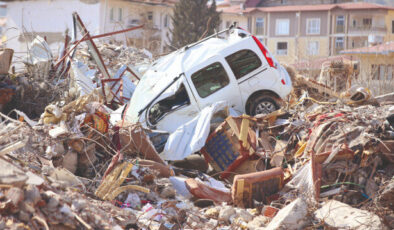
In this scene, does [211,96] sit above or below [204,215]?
above

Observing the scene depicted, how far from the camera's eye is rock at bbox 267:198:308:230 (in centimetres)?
730

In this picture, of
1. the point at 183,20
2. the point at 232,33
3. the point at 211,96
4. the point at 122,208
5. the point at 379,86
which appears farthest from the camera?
the point at 183,20

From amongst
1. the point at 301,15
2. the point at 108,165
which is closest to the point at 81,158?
the point at 108,165

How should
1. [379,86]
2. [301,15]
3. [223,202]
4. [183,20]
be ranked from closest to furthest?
[223,202], [379,86], [183,20], [301,15]

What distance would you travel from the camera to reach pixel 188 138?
10508 mm

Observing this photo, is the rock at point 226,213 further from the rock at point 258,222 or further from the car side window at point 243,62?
the car side window at point 243,62

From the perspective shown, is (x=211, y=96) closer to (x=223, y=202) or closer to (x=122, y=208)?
(x=223, y=202)

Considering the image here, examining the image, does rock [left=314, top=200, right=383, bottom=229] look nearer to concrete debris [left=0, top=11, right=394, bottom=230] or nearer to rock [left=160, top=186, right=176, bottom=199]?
concrete debris [left=0, top=11, right=394, bottom=230]

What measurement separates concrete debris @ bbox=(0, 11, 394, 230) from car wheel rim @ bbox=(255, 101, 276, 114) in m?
0.02

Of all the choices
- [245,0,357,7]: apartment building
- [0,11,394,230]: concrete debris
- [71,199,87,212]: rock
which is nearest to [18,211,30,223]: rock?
[0,11,394,230]: concrete debris

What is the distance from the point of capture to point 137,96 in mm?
11992

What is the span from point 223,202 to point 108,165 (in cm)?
192

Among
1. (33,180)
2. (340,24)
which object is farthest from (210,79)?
(340,24)

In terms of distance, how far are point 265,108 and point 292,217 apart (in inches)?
189
